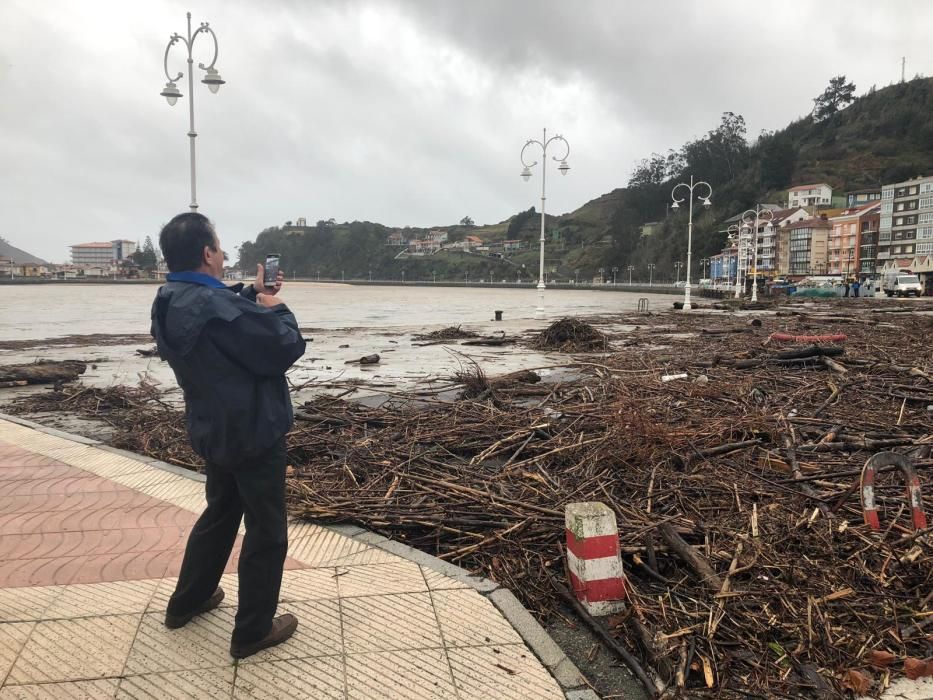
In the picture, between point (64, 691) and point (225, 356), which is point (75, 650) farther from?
point (225, 356)

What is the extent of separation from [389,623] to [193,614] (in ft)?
3.03

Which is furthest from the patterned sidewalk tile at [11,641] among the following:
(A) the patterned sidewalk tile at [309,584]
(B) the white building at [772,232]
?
(B) the white building at [772,232]

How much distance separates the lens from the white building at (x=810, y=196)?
412ft

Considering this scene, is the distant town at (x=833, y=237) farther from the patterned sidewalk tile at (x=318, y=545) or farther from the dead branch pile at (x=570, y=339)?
the patterned sidewalk tile at (x=318, y=545)

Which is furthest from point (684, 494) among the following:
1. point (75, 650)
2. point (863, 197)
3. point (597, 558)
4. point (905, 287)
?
point (863, 197)

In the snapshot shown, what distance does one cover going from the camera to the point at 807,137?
160 meters

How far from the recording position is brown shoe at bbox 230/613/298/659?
9.45 ft

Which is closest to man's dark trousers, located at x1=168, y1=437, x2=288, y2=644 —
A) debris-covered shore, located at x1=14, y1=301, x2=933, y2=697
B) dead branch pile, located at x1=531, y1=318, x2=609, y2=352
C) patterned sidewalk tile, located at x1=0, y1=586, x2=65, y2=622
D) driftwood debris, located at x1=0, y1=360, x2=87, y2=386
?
patterned sidewalk tile, located at x1=0, y1=586, x2=65, y2=622

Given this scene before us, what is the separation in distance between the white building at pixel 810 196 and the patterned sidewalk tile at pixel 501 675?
453 feet

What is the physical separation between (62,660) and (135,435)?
469 cm

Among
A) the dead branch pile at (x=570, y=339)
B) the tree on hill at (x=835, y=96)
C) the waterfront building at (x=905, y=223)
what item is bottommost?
the dead branch pile at (x=570, y=339)

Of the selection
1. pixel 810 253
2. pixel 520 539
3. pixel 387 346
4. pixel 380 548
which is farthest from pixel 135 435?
pixel 810 253

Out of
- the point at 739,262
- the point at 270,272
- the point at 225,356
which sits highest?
the point at 739,262

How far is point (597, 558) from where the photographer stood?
3484 mm
